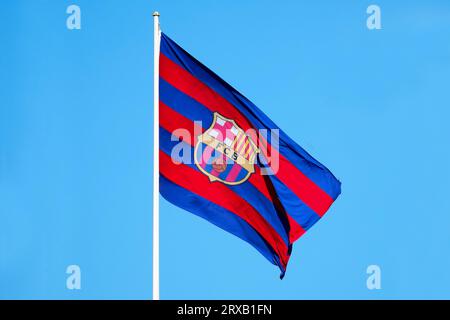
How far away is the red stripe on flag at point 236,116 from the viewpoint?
875 inches

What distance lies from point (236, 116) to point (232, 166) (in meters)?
1.11

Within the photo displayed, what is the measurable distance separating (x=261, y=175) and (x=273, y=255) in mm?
1690

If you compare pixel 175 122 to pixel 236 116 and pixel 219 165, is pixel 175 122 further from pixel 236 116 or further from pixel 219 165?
pixel 236 116

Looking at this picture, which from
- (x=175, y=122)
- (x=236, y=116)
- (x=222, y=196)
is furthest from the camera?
(x=236, y=116)

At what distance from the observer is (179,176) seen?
21.6 m

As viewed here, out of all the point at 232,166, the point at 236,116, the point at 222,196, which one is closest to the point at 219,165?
the point at 232,166

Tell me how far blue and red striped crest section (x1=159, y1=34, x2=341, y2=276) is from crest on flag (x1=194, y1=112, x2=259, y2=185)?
2cm

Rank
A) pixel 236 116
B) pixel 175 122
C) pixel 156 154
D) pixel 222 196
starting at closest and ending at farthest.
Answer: pixel 156 154
pixel 222 196
pixel 175 122
pixel 236 116

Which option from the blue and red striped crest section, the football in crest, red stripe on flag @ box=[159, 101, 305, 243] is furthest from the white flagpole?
the football in crest

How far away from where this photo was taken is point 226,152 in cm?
2231
